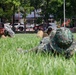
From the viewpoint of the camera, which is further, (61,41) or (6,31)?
(6,31)

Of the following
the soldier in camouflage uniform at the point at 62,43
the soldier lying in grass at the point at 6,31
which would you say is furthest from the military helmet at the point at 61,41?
the soldier lying in grass at the point at 6,31

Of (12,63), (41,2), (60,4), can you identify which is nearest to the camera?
(12,63)

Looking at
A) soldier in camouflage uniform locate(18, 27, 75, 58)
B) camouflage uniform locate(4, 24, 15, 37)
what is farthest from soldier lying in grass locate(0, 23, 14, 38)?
soldier in camouflage uniform locate(18, 27, 75, 58)

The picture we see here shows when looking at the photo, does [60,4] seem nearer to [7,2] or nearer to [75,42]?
[7,2]

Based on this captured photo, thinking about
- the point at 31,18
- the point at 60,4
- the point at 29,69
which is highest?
the point at 29,69

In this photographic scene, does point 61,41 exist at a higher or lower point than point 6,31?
higher

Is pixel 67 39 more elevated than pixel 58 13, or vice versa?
pixel 67 39

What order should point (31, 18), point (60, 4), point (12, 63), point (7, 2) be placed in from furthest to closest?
point (31, 18), point (60, 4), point (7, 2), point (12, 63)

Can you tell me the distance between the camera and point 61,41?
4.17 metres

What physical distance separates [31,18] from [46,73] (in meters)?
45.7

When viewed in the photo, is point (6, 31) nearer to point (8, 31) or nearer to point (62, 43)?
point (8, 31)

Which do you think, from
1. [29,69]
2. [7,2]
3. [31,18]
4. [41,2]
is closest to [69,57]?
[29,69]

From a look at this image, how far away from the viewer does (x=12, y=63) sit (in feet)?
10.9

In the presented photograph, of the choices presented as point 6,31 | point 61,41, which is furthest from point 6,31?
point 61,41
